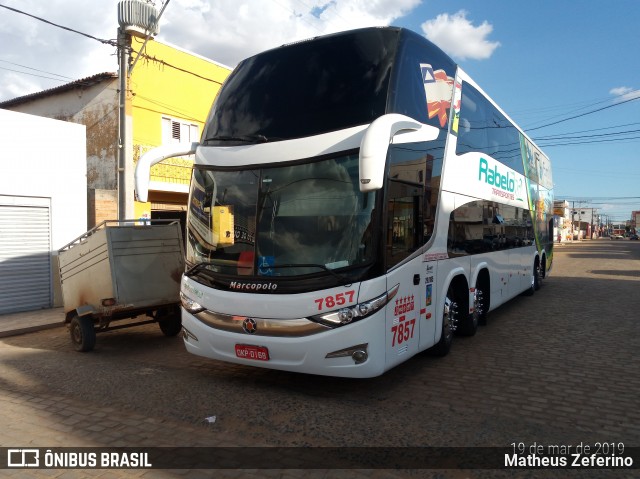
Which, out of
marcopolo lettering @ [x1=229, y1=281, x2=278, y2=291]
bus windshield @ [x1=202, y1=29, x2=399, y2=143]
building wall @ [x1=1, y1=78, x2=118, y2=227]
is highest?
building wall @ [x1=1, y1=78, x2=118, y2=227]

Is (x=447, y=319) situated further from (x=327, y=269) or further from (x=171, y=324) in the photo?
(x=171, y=324)

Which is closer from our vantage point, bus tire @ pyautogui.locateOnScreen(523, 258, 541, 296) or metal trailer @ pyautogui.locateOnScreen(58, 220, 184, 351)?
metal trailer @ pyautogui.locateOnScreen(58, 220, 184, 351)

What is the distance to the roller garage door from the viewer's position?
34.7ft

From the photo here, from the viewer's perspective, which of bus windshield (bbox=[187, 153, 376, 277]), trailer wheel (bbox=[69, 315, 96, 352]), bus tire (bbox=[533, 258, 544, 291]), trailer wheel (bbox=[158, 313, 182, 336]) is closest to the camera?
bus windshield (bbox=[187, 153, 376, 277])

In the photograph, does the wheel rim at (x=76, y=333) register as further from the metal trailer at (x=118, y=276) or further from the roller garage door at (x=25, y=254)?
the roller garage door at (x=25, y=254)

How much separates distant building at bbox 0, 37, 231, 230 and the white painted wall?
135 inches

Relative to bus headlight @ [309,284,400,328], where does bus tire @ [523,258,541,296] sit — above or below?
below

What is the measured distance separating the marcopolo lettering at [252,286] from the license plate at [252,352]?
62cm

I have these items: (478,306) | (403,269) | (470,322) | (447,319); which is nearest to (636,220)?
(478,306)

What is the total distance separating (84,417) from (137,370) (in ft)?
5.40

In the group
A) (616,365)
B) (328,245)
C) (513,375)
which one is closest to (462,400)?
(513,375)

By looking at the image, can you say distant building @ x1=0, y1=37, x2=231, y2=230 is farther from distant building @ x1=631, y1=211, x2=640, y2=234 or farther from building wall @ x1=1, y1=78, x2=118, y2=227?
distant building @ x1=631, y1=211, x2=640, y2=234

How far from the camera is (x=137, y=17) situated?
13.3 metres

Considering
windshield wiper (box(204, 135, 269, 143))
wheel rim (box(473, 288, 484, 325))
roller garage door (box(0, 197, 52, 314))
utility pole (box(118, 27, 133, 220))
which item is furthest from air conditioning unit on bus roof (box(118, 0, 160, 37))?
wheel rim (box(473, 288, 484, 325))
